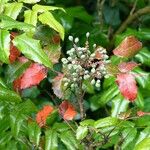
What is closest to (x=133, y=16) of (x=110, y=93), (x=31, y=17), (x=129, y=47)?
(x=110, y=93)

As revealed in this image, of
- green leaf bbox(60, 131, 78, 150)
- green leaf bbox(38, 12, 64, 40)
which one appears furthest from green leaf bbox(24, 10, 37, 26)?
green leaf bbox(60, 131, 78, 150)

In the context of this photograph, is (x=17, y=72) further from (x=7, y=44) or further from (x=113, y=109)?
(x=113, y=109)

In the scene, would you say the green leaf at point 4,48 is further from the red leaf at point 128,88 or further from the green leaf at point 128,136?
the green leaf at point 128,136

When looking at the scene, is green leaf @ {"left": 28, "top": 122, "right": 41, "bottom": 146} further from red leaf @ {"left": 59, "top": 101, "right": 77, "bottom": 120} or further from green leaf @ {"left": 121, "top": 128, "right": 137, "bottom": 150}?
green leaf @ {"left": 121, "top": 128, "right": 137, "bottom": 150}

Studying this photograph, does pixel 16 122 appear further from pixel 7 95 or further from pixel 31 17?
pixel 31 17

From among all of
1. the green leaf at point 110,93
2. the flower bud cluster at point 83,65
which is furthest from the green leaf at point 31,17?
the green leaf at point 110,93
